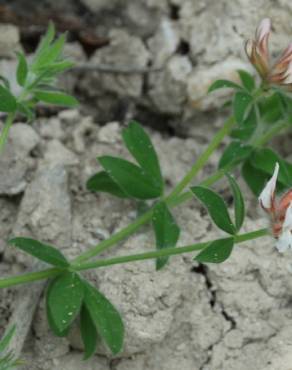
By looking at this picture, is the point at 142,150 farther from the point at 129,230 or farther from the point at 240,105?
the point at 240,105

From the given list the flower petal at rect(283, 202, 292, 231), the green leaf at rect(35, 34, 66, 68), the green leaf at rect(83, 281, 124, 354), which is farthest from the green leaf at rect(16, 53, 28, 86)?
the flower petal at rect(283, 202, 292, 231)

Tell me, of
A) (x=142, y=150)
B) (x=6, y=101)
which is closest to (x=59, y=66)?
(x=6, y=101)

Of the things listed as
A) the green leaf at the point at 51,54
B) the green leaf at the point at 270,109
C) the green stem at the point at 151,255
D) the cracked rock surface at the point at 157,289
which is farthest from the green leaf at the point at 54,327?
the green leaf at the point at 270,109

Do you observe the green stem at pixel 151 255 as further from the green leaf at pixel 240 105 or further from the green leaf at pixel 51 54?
the green leaf at pixel 51 54

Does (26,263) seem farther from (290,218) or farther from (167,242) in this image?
(290,218)

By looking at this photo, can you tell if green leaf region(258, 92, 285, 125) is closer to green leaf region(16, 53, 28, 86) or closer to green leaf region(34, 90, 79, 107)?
green leaf region(34, 90, 79, 107)

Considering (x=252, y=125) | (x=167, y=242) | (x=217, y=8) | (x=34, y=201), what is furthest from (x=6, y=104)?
(x=217, y=8)
